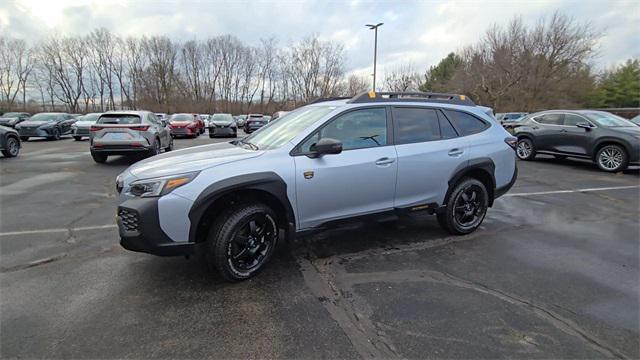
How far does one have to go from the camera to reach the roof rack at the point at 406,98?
3.95m

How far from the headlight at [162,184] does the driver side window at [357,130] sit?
1.13 meters

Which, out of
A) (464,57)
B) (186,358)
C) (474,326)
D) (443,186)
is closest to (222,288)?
(186,358)

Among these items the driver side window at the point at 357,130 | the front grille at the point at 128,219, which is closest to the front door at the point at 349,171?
the driver side window at the point at 357,130

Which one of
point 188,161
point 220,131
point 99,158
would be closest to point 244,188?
point 188,161

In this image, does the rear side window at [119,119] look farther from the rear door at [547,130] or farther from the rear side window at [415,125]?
the rear door at [547,130]

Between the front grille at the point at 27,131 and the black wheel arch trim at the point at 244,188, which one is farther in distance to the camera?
the front grille at the point at 27,131

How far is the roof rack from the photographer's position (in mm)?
3948

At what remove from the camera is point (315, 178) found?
339 cm

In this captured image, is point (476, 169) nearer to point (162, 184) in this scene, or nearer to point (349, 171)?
point (349, 171)

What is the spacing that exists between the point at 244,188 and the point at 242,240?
503mm

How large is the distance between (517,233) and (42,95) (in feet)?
261

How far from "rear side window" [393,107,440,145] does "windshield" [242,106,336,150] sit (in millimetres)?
818

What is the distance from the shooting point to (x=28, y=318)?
269cm

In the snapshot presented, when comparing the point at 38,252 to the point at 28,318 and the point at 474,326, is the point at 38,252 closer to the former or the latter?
the point at 28,318
